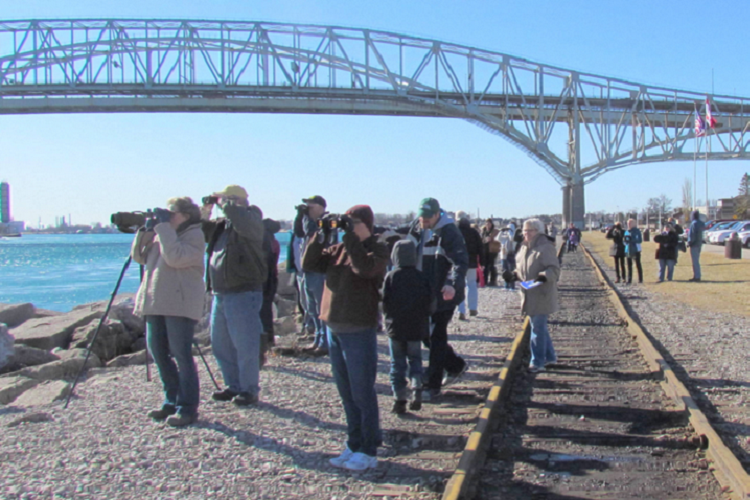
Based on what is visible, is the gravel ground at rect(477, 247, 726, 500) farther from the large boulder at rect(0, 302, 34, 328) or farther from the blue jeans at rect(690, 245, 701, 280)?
the large boulder at rect(0, 302, 34, 328)

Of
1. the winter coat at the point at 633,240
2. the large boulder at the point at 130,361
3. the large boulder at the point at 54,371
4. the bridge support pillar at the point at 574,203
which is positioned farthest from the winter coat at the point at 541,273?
the bridge support pillar at the point at 574,203

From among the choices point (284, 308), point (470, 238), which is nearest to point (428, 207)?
point (470, 238)

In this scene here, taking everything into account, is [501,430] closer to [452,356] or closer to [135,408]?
[452,356]

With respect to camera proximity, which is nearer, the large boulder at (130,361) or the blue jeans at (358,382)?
the blue jeans at (358,382)

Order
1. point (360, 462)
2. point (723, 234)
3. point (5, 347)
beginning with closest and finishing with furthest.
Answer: point (360, 462)
point (5, 347)
point (723, 234)

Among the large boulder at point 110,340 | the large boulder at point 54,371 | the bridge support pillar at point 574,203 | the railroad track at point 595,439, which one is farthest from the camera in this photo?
the bridge support pillar at point 574,203

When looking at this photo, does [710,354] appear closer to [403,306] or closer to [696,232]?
[403,306]

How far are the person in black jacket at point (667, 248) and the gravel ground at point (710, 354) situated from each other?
10.0 feet

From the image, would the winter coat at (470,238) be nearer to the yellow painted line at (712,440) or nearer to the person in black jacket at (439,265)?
the yellow painted line at (712,440)

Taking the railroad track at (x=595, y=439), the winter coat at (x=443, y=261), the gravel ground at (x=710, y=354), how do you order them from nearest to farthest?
1. the railroad track at (x=595, y=439)
2. the gravel ground at (x=710, y=354)
3. the winter coat at (x=443, y=261)

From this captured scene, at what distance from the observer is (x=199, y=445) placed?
5.50 m

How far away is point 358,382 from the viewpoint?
498 cm

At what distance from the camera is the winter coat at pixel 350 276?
4898mm

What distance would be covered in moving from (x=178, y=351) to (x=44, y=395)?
2592 mm
